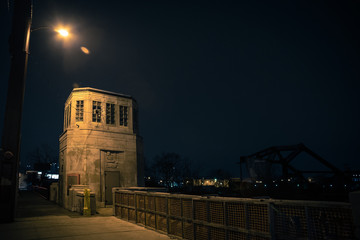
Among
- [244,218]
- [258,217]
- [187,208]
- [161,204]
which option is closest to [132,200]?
[161,204]

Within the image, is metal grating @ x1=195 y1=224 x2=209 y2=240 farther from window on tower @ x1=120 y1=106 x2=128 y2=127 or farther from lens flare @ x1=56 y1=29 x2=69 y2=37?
window on tower @ x1=120 y1=106 x2=128 y2=127

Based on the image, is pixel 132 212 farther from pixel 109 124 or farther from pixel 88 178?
pixel 109 124

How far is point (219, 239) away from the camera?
7.46m

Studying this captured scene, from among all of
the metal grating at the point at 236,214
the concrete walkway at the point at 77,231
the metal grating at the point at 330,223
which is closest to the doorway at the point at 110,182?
the concrete walkway at the point at 77,231

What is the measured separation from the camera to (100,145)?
21328 mm

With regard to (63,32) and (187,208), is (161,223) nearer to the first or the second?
(187,208)

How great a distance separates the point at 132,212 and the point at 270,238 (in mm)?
8190

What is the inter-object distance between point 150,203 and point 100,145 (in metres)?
11.4

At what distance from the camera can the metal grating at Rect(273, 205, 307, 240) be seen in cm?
568

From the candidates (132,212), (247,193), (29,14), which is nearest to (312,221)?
(132,212)

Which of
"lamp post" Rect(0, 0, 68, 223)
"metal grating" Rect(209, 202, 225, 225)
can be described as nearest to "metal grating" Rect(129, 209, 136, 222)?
"lamp post" Rect(0, 0, 68, 223)

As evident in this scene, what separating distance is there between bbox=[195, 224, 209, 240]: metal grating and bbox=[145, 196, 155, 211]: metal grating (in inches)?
120

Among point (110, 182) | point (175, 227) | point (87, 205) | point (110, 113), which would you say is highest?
point (110, 113)

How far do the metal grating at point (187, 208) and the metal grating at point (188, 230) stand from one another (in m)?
0.25
